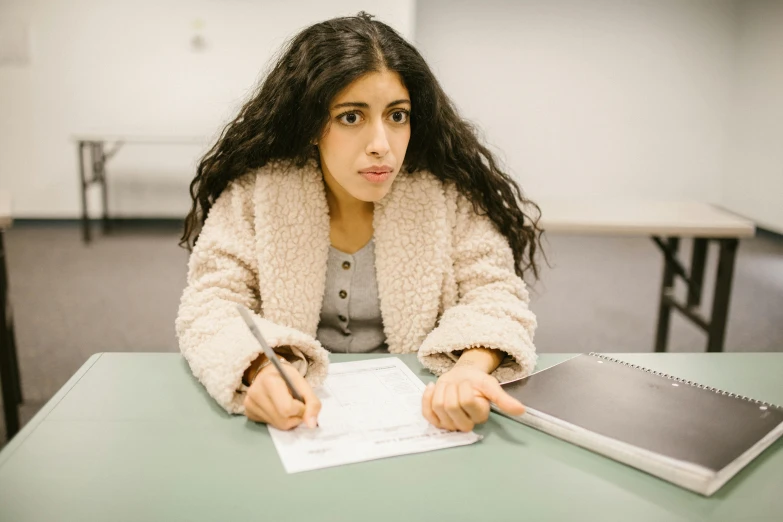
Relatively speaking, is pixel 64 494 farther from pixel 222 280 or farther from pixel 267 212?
pixel 267 212

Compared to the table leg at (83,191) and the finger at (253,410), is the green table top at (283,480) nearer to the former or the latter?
the finger at (253,410)

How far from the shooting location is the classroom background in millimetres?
4340

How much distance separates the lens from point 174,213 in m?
4.77

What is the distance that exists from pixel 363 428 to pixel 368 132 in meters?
0.49

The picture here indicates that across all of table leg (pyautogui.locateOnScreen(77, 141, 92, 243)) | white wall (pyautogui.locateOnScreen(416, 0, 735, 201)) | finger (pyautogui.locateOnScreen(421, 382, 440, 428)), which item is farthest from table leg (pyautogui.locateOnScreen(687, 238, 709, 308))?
table leg (pyautogui.locateOnScreen(77, 141, 92, 243))

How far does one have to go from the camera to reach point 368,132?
978mm

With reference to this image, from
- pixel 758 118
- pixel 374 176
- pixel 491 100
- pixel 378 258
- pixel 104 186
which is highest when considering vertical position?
pixel 491 100

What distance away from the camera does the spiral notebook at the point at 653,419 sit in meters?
0.62

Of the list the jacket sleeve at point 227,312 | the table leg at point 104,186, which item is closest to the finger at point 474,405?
the jacket sleeve at point 227,312

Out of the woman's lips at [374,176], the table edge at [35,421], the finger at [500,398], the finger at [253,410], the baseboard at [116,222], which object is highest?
the woman's lips at [374,176]

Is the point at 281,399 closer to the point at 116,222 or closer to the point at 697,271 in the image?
the point at 697,271

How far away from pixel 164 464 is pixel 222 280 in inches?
16.4

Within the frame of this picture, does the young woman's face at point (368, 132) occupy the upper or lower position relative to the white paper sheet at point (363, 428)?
upper

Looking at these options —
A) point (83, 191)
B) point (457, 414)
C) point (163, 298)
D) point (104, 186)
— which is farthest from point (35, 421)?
point (104, 186)
